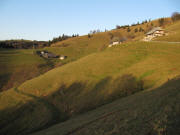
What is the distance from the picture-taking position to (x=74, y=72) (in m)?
50.5

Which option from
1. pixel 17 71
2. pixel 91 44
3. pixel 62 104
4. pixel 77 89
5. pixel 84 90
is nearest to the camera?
pixel 62 104

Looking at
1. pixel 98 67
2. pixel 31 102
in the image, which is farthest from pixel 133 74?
pixel 31 102

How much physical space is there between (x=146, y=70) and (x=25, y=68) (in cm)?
7924

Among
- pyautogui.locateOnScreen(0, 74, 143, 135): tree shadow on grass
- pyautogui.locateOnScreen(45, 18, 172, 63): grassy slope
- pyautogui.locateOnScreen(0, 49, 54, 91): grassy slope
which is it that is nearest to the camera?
pyautogui.locateOnScreen(0, 74, 143, 135): tree shadow on grass

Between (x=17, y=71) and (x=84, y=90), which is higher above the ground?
(x=17, y=71)

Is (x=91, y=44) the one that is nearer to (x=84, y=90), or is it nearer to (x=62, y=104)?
(x=84, y=90)

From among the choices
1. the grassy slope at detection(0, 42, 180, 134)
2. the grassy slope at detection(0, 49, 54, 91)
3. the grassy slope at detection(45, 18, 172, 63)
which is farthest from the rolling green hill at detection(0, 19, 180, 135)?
the grassy slope at detection(45, 18, 172, 63)

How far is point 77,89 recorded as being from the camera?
38.8 meters

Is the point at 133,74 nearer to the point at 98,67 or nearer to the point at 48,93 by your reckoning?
the point at 98,67

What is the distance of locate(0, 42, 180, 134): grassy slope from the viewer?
30484 mm

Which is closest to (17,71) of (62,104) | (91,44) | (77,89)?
(77,89)

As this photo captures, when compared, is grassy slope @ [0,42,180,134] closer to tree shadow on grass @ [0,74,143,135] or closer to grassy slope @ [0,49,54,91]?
tree shadow on grass @ [0,74,143,135]

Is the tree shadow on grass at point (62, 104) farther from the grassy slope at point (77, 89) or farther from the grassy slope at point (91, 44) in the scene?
the grassy slope at point (91, 44)

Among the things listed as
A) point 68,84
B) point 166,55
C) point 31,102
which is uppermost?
point 166,55
